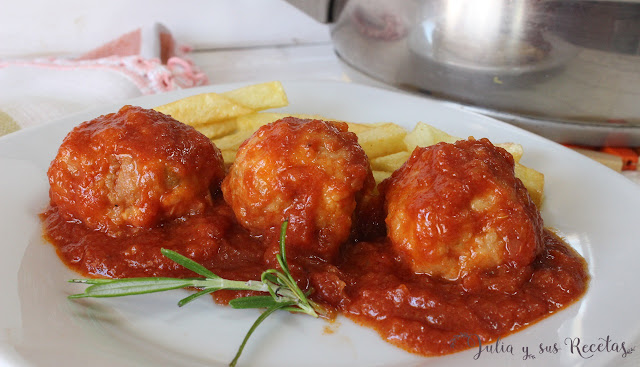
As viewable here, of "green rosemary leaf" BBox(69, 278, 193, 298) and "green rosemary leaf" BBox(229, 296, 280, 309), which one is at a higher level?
"green rosemary leaf" BBox(69, 278, 193, 298)

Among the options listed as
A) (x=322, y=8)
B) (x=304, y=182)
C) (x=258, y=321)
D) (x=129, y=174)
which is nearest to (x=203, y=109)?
(x=129, y=174)

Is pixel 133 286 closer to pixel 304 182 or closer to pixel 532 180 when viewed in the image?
pixel 304 182

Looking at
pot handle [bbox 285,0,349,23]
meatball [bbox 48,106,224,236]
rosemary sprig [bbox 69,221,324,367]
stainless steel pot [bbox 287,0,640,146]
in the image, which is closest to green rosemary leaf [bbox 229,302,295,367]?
rosemary sprig [bbox 69,221,324,367]

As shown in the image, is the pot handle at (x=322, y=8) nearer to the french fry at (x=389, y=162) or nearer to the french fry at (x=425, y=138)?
the french fry at (x=425, y=138)

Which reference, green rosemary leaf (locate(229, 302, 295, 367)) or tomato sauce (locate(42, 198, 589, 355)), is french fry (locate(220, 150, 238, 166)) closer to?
tomato sauce (locate(42, 198, 589, 355))

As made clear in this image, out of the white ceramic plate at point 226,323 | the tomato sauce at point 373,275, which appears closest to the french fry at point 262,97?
the tomato sauce at point 373,275
